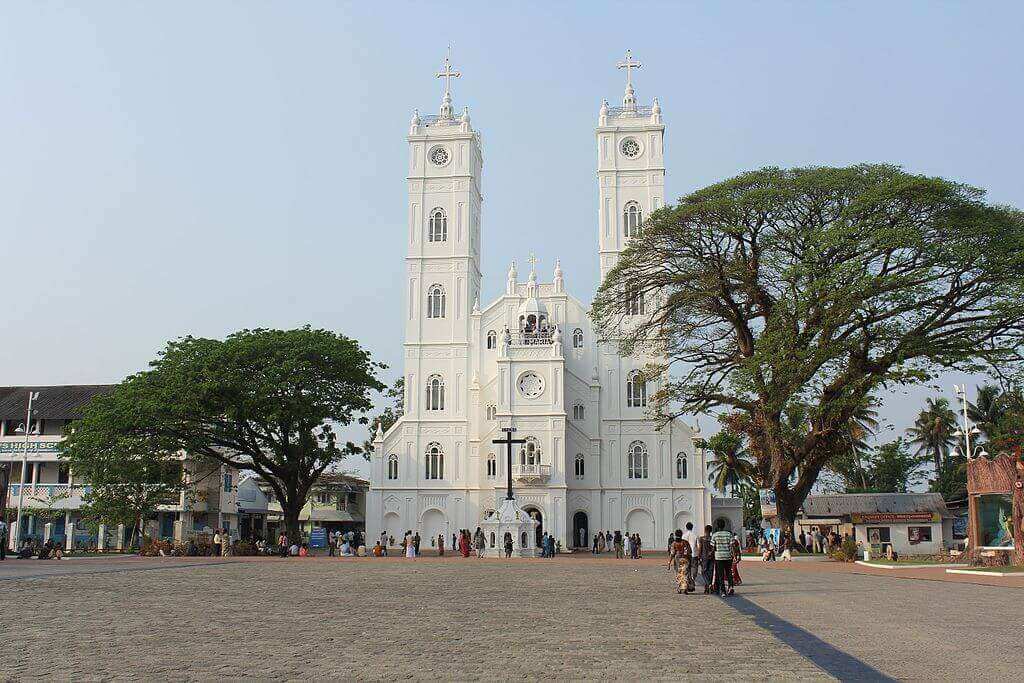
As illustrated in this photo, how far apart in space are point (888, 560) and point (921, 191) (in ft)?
40.1

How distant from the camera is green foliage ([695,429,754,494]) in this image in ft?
157

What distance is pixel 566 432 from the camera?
59.7 metres

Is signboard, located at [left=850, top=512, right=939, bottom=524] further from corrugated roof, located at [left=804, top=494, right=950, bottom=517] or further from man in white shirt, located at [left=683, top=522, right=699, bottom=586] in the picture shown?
man in white shirt, located at [left=683, top=522, right=699, bottom=586]

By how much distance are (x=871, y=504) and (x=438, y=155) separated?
33961mm

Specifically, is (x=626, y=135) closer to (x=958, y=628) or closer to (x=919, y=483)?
(x=919, y=483)

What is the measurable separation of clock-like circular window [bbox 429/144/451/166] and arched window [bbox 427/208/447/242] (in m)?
3.39

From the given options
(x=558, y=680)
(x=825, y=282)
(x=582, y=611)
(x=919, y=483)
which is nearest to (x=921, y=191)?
(x=825, y=282)

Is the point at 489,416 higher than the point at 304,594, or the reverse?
the point at 489,416

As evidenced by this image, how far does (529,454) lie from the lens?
187 ft

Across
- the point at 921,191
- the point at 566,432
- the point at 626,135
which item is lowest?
the point at 566,432

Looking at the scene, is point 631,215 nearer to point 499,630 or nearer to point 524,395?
point 524,395

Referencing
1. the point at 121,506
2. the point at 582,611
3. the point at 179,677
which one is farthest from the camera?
the point at 121,506

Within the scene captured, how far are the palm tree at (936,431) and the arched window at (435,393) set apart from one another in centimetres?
3238

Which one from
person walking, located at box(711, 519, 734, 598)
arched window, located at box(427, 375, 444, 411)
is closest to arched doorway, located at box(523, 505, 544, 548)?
arched window, located at box(427, 375, 444, 411)
